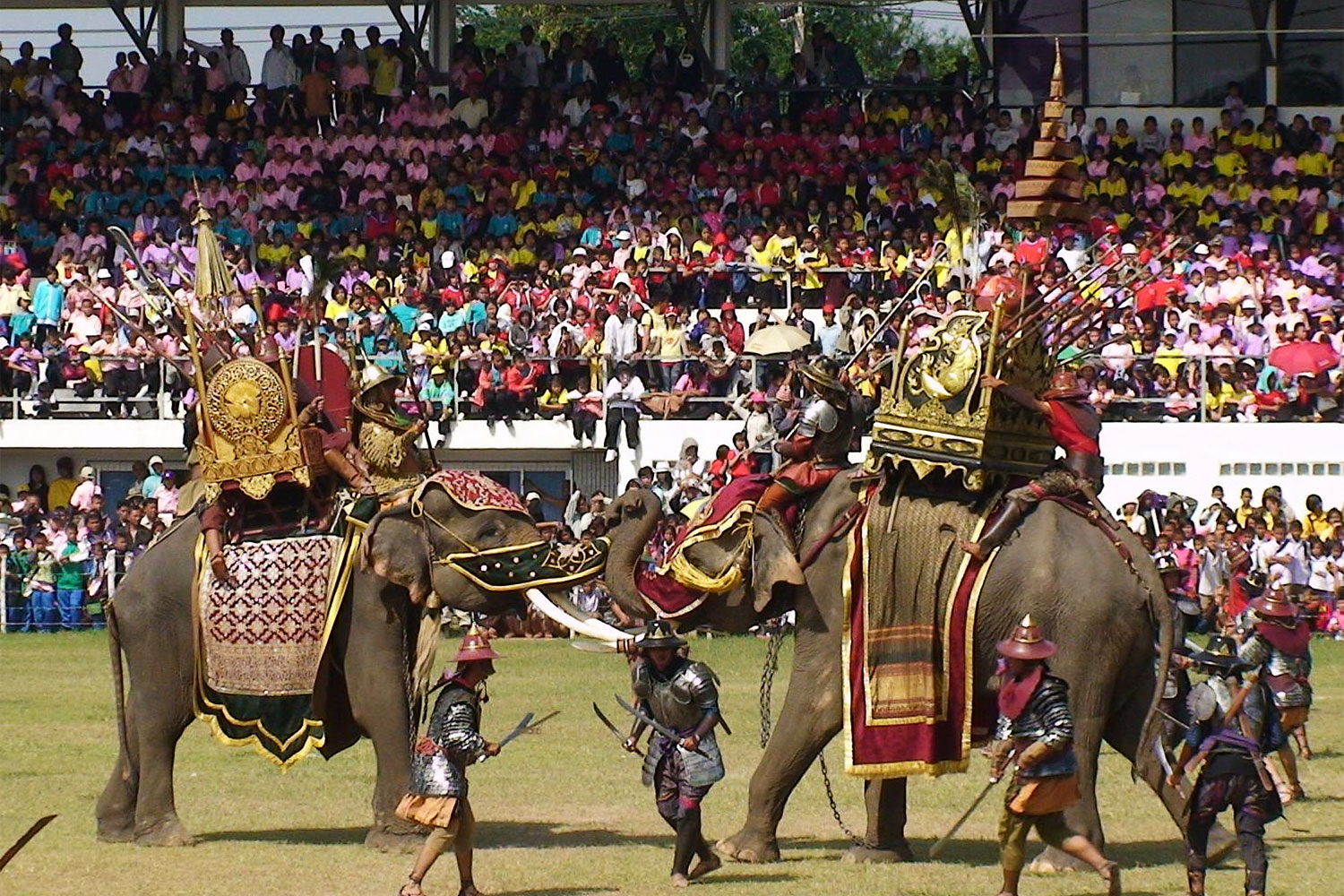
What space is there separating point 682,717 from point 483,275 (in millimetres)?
18968

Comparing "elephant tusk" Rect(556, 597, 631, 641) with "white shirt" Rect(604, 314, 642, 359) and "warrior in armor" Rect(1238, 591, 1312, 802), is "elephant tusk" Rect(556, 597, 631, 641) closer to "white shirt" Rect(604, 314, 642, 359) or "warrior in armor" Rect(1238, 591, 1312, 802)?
"warrior in armor" Rect(1238, 591, 1312, 802)

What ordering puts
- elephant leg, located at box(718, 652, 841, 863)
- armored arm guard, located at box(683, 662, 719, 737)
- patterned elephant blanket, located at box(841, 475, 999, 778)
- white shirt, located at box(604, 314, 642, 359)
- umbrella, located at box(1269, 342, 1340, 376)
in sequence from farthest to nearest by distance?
white shirt, located at box(604, 314, 642, 359)
umbrella, located at box(1269, 342, 1340, 376)
elephant leg, located at box(718, 652, 841, 863)
patterned elephant blanket, located at box(841, 475, 999, 778)
armored arm guard, located at box(683, 662, 719, 737)

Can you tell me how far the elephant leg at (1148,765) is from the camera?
11492 millimetres

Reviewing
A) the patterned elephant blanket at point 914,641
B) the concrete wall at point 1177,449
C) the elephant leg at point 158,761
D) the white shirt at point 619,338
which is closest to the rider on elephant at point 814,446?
the patterned elephant blanket at point 914,641

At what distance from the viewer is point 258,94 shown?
113 feet

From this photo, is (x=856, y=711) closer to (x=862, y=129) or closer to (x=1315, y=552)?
(x=1315, y=552)

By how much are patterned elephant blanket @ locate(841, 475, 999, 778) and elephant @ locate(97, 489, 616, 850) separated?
4.85 ft

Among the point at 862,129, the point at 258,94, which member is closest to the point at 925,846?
the point at 862,129

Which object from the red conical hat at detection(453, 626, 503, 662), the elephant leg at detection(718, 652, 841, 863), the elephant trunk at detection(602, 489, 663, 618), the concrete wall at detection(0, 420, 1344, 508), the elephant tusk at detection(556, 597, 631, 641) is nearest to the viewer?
the red conical hat at detection(453, 626, 503, 662)

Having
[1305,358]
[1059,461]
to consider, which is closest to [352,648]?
[1059,461]

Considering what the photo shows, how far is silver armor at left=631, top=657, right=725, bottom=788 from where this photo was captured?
11.2 metres

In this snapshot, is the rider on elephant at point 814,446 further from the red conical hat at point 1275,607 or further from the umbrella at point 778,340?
the umbrella at point 778,340

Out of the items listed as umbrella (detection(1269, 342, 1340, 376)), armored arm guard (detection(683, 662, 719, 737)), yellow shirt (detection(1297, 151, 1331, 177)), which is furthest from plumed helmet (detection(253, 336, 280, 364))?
yellow shirt (detection(1297, 151, 1331, 177))

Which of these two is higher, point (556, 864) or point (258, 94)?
point (258, 94)
